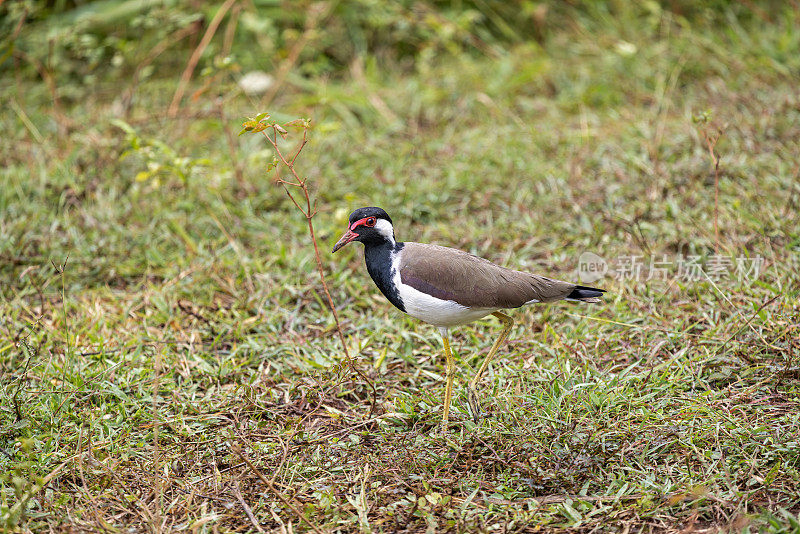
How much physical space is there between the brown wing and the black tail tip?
0.03 meters

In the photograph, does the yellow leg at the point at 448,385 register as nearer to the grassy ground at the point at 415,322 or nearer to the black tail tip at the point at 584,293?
the grassy ground at the point at 415,322

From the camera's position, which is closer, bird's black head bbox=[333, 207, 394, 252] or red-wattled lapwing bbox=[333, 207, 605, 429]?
red-wattled lapwing bbox=[333, 207, 605, 429]

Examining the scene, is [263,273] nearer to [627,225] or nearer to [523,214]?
[523,214]

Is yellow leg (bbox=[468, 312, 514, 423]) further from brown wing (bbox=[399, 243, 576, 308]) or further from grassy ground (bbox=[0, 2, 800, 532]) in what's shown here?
brown wing (bbox=[399, 243, 576, 308])

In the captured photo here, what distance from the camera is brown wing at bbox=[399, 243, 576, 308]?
3.56m

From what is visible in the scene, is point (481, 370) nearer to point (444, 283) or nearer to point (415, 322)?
point (444, 283)

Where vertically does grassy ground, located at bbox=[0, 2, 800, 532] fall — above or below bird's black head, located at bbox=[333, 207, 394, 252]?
below

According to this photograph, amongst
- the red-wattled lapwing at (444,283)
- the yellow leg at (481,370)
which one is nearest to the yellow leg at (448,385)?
the red-wattled lapwing at (444,283)

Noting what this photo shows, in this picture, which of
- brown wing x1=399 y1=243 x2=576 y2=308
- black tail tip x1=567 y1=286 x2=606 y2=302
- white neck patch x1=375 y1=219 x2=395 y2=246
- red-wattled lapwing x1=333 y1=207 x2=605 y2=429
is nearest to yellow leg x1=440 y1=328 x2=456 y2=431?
red-wattled lapwing x1=333 y1=207 x2=605 y2=429

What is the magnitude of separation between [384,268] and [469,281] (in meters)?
0.41

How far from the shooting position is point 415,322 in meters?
4.51

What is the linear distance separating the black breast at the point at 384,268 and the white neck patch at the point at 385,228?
Result: 4cm

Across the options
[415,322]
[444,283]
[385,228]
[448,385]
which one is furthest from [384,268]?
[415,322]

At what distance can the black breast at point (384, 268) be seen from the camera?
143 inches
